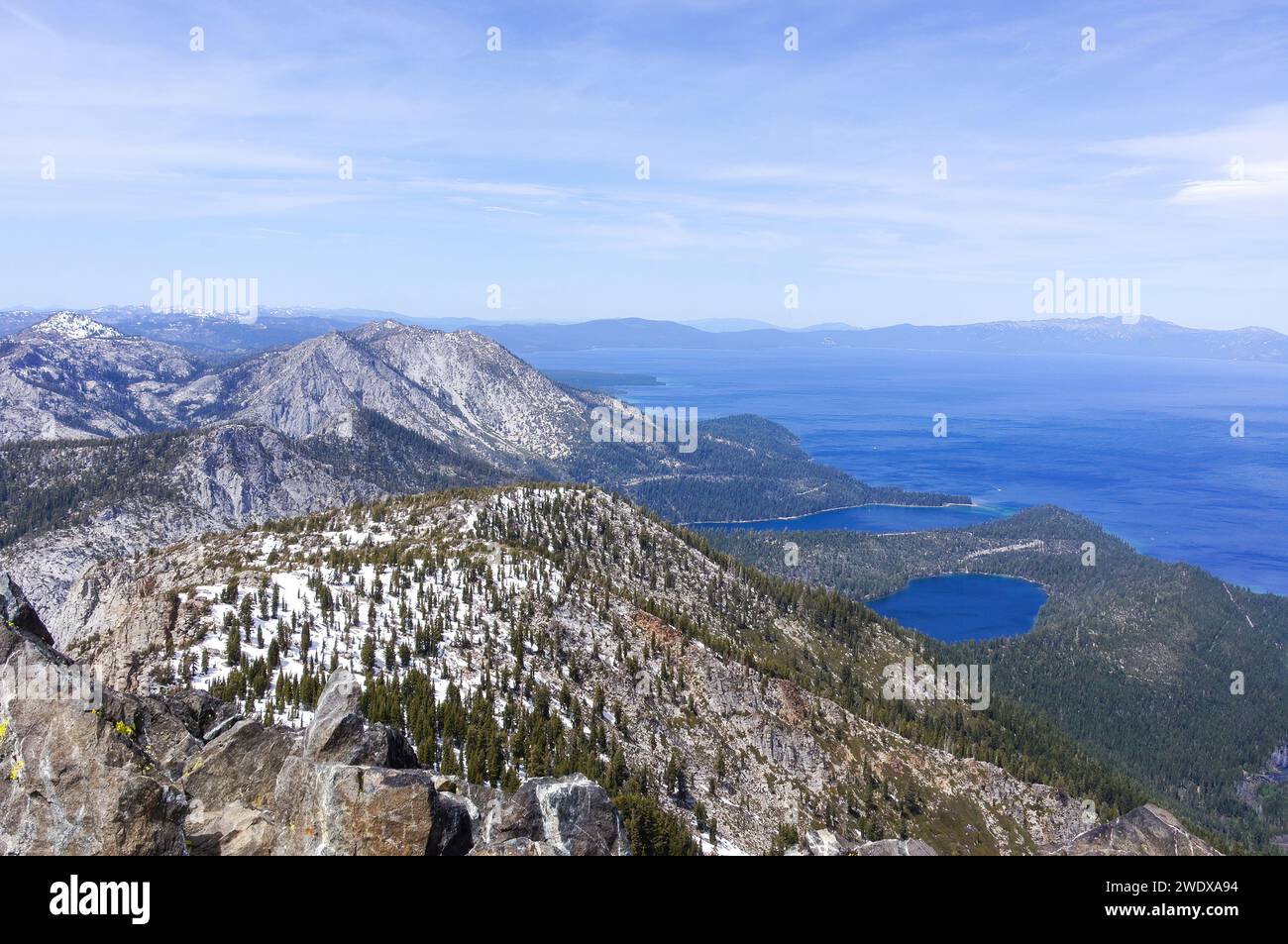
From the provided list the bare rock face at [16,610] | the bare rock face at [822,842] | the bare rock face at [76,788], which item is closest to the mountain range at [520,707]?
the bare rock face at [76,788]

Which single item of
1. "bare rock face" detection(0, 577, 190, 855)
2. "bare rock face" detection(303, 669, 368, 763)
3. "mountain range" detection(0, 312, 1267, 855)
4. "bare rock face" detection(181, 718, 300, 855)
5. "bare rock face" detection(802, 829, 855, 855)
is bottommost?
"bare rock face" detection(802, 829, 855, 855)

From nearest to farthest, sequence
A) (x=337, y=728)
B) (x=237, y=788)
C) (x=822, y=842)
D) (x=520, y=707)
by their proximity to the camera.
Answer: (x=237, y=788) → (x=337, y=728) → (x=822, y=842) → (x=520, y=707)

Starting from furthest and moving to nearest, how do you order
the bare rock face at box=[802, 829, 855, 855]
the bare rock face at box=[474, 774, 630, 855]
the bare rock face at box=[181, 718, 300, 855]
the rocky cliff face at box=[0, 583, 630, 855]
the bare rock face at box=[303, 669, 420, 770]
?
the bare rock face at box=[802, 829, 855, 855] → the bare rock face at box=[303, 669, 420, 770] → the bare rock face at box=[474, 774, 630, 855] → the bare rock face at box=[181, 718, 300, 855] → the rocky cliff face at box=[0, 583, 630, 855]

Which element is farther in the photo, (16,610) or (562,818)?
(16,610)

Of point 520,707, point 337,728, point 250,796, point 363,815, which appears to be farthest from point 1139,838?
point 520,707

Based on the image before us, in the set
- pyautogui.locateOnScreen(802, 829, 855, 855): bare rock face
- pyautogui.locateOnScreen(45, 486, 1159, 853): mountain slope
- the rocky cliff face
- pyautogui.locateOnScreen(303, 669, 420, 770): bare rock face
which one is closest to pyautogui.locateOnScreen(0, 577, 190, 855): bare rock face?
the rocky cliff face

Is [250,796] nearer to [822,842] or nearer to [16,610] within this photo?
[16,610]

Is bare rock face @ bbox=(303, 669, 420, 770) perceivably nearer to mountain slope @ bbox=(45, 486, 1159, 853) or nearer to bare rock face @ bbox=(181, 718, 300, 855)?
bare rock face @ bbox=(181, 718, 300, 855)
